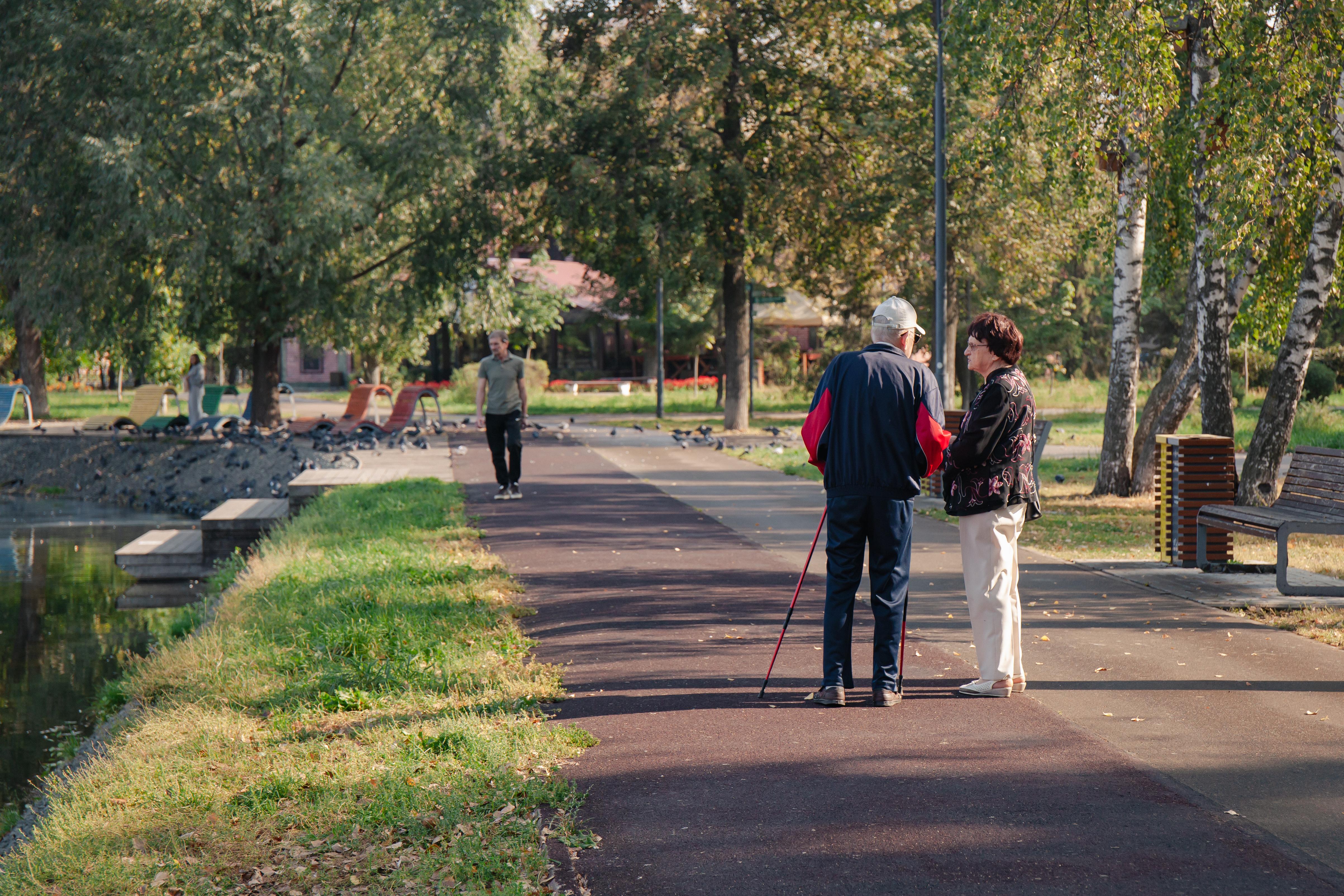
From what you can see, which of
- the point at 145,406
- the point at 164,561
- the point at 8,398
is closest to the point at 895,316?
the point at 164,561

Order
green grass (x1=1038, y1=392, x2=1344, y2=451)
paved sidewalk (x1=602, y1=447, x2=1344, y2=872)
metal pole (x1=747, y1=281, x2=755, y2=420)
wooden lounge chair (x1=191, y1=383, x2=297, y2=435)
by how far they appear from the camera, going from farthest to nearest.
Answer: metal pole (x1=747, y1=281, x2=755, y2=420) < wooden lounge chair (x1=191, y1=383, x2=297, y2=435) < green grass (x1=1038, y1=392, x2=1344, y2=451) < paved sidewalk (x1=602, y1=447, x2=1344, y2=872)

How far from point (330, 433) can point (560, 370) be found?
31741 millimetres

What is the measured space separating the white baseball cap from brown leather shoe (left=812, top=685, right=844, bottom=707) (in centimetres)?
172

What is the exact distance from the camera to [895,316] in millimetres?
5941

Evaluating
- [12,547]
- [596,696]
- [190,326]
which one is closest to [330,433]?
[190,326]

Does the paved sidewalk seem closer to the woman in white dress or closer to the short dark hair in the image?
the short dark hair

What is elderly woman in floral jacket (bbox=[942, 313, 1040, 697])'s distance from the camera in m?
5.96

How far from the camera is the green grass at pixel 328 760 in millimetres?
4285

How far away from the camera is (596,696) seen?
20.3 feet

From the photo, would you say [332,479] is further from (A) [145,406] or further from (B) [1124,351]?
(A) [145,406]

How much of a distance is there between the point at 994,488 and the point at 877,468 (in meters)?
0.60

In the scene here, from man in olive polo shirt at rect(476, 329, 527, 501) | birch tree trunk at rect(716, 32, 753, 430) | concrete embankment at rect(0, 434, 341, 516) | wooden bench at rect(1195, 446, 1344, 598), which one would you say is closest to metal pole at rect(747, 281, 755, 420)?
birch tree trunk at rect(716, 32, 753, 430)

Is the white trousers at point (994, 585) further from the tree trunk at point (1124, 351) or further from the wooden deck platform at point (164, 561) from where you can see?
the wooden deck platform at point (164, 561)

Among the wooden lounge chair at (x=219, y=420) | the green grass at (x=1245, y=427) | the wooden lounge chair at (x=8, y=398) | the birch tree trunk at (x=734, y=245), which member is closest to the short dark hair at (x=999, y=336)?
the green grass at (x=1245, y=427)
